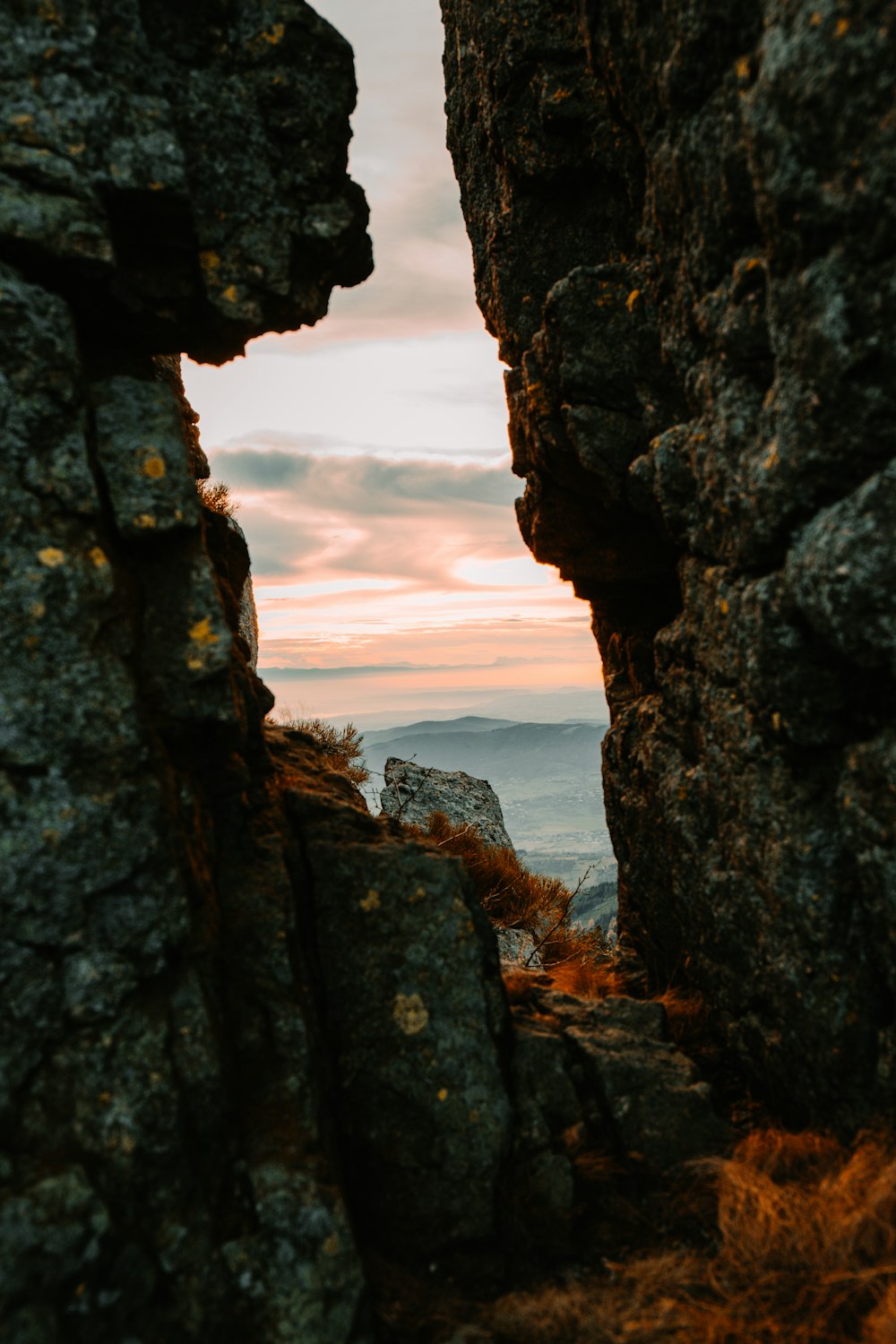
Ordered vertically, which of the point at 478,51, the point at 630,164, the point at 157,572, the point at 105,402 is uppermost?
the point at 478,51

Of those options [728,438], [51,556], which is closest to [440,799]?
[728,438]

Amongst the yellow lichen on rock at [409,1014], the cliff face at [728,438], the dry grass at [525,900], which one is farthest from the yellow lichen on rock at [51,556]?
the dry grass at [525,900]

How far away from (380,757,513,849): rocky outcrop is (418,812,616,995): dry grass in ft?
2.20

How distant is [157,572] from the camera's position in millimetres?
5633

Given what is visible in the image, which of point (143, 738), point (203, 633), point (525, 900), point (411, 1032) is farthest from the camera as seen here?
point (525, 900)

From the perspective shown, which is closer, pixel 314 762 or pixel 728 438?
pixel 728 438

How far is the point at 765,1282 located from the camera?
184 inches

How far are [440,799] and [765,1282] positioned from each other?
466 inches

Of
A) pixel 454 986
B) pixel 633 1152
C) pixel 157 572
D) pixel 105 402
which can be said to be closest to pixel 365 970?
pixel 454 986

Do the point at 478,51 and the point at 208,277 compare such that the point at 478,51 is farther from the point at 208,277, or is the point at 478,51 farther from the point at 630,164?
the point at 208,277

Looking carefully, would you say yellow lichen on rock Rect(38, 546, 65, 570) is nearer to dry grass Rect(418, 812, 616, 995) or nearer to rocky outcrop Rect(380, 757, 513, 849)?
dry grass Rect(418, 812, 616, 995)

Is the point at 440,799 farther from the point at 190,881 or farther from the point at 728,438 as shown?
the point at 728,438

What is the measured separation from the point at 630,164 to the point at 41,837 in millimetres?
7672

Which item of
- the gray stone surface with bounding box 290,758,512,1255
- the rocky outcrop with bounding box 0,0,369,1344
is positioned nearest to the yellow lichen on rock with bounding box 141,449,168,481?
the rocky outcrop with bounding box 0,0,369,1344
